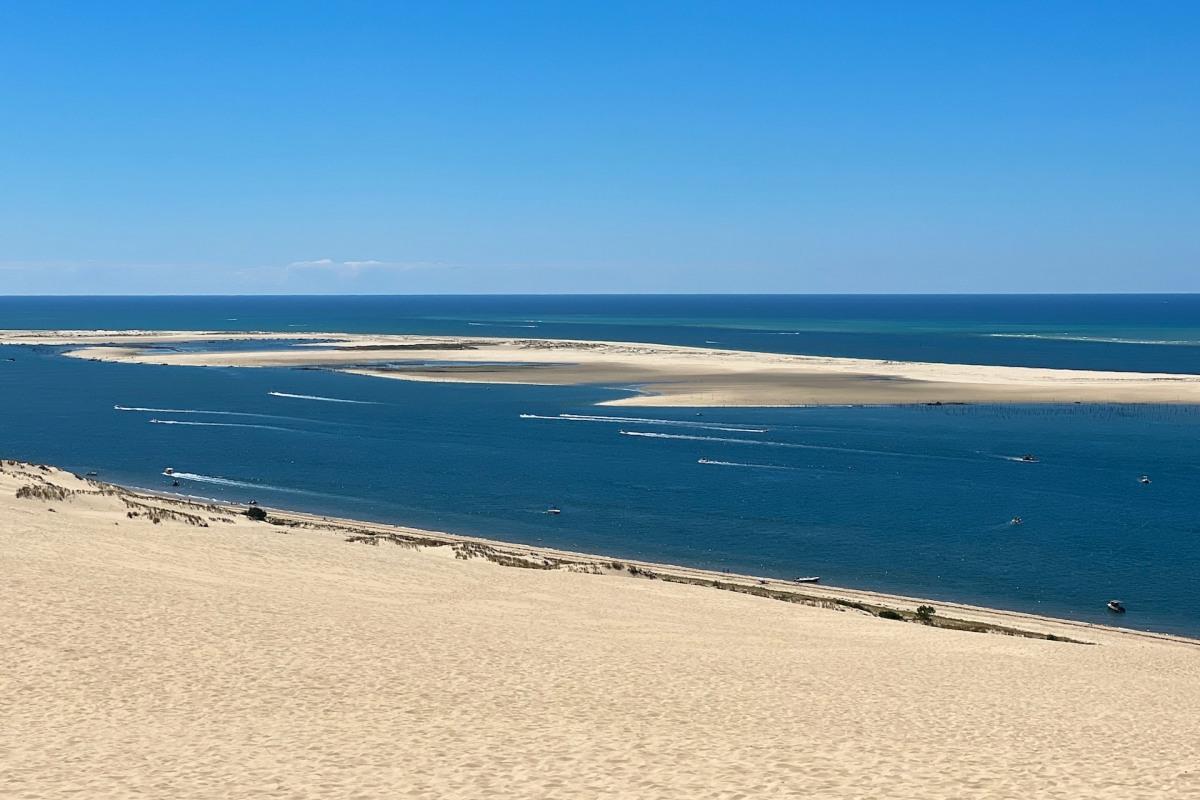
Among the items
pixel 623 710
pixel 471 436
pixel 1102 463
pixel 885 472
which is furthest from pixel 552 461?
pixel 623 710

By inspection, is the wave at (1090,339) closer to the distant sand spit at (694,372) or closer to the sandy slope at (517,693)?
the distant sand spit at (694,372)

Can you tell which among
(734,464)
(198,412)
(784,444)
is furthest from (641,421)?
(198,412)

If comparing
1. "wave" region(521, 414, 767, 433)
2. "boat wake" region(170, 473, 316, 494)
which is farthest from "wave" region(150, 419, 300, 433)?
"boat wake" region(170, 473, 316, 494)

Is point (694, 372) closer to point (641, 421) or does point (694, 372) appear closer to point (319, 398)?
point (641, 421)

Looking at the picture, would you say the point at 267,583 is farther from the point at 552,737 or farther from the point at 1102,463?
the point at 1102,463

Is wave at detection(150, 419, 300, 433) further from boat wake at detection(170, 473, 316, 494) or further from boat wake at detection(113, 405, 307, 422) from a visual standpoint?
boat wake at detection(170, 473, 316, 494)
